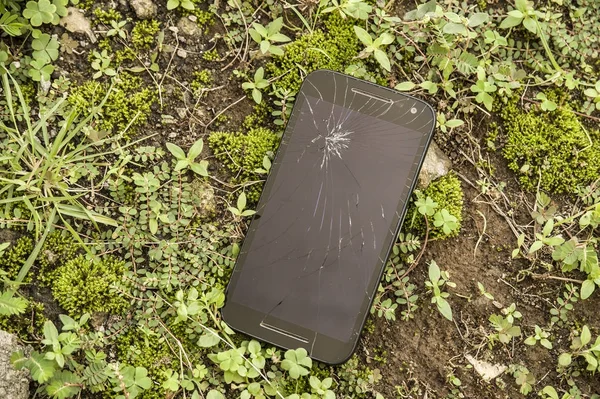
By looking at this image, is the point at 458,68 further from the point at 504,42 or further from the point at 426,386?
the point at 426,386

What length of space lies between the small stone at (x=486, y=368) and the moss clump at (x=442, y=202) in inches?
22.5

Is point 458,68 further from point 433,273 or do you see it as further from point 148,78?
point 148,78

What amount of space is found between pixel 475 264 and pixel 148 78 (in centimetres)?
174

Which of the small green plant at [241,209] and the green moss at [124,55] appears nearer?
the small green plant at [241,209]

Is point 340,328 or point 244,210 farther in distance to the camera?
point 244,210

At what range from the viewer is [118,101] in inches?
115

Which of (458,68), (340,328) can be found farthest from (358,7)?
(340,328)

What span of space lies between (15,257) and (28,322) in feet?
0.94

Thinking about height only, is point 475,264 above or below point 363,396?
above

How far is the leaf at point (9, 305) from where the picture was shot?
2549mm

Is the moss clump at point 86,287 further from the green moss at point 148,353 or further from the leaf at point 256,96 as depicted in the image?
the leaf at point 256,96

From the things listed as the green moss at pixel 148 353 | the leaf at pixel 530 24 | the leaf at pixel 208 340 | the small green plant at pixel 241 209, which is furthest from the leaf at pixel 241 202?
the leaf at pixel 530 24

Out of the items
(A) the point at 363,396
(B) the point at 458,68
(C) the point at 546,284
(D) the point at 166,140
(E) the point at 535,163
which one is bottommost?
(A) the point at 363,396

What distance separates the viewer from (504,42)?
301 cm
